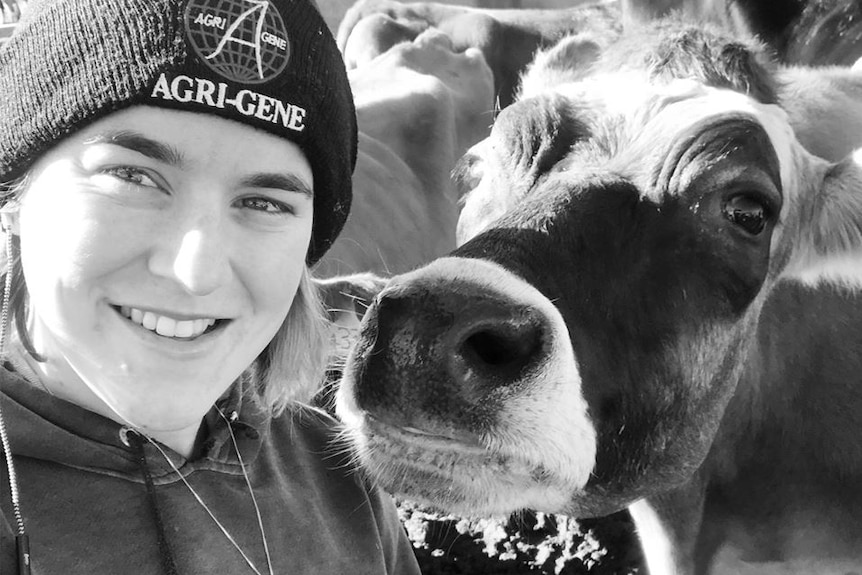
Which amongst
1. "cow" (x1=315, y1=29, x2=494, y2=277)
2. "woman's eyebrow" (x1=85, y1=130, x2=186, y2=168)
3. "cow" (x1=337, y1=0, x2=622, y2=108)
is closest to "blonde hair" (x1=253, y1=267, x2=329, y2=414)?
"woman's eyebrow" (x1=85, y1=130, x2=186, y2=168)

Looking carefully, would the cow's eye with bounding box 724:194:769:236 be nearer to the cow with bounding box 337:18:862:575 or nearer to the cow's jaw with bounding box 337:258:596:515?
the cow with bounding box 337:18:862:575

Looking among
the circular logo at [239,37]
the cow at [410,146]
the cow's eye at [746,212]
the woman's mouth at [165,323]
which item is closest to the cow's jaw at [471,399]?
the woman's mouth at [165,323]

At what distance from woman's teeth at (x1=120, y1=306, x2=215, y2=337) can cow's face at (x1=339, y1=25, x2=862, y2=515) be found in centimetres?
39

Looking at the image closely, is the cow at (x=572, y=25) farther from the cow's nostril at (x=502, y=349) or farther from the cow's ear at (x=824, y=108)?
the cow's nostril at (x=502, y=349)

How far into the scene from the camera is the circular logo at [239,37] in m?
1.54

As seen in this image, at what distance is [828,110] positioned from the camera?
317 centimetres

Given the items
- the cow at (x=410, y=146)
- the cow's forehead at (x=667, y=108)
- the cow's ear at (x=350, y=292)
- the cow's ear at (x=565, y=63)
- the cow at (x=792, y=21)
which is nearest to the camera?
the cow's forehead at (x=667, y=108)

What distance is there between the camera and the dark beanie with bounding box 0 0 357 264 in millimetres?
1501

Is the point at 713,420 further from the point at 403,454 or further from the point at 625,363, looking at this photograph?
the point at 403,454

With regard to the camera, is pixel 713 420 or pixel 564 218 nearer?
pixel 564 218

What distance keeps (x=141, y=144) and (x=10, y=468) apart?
1.93ft

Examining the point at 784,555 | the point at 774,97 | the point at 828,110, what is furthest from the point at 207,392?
the point at 828,110

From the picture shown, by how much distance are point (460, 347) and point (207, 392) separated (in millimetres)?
499

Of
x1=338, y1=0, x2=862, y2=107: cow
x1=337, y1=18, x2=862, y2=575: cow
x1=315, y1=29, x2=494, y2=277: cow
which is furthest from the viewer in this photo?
x1=315, y1=29, x2=494, y2=277: cow
